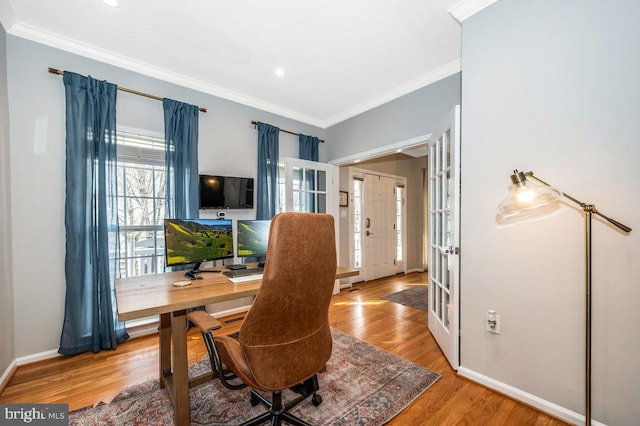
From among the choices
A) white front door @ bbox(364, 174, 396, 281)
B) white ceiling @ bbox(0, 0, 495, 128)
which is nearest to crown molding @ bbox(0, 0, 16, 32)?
white ceiling @ bbox(0, 0, 495, 128)

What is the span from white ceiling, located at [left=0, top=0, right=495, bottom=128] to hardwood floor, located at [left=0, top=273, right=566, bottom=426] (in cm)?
272

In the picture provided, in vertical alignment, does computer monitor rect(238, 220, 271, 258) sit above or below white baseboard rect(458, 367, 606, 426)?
above

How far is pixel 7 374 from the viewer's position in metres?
1.97

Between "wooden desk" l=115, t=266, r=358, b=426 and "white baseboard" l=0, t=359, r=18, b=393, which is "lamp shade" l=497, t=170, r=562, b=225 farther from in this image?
"white baseboard" l=0, t=359, r=18, b=393

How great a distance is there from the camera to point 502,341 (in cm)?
182

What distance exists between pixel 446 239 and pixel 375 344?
1217 millimetres

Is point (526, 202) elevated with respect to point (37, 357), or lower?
elevated

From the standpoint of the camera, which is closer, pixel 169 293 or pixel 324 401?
pixel 169 293

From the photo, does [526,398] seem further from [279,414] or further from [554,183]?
[279,414]

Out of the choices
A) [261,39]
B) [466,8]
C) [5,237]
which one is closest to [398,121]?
[466,8]

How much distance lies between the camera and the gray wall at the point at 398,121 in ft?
9.01

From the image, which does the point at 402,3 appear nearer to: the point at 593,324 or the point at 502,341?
the point at 593,324

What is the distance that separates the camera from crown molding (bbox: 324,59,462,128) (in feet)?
8.73

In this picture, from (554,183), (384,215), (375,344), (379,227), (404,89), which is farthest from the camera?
(384,215)
